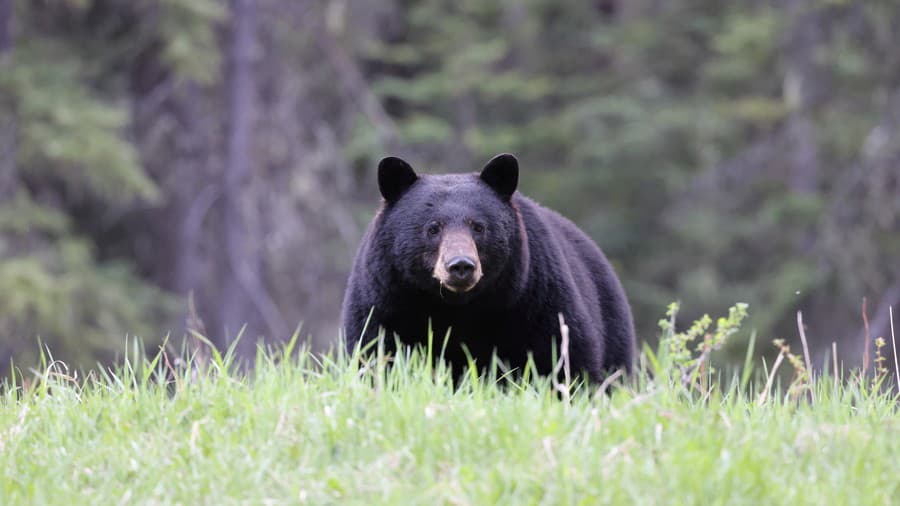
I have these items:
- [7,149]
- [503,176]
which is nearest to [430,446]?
[503,176]

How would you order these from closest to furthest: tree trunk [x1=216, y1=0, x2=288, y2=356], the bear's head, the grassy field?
the grassy field → the bear's head → tree trunk [x1=216, y1=0, x2=288, y2=356]

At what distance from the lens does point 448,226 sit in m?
5.25

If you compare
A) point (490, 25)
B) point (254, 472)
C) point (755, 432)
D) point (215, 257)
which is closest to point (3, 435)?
point (254, 472)

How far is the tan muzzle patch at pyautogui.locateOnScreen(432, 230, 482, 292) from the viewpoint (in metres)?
4.89

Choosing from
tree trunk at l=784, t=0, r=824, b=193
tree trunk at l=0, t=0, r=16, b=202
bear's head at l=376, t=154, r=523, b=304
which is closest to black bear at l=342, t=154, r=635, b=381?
bear's head at l=376, t=154, r=523, b=304

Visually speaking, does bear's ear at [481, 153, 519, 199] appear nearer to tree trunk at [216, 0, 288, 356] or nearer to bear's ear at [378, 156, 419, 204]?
bear's ear at [378, 156, 419, 204]

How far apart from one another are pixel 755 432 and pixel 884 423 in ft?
A: 1.65

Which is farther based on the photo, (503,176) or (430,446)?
(503,176)

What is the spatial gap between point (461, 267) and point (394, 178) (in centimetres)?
84

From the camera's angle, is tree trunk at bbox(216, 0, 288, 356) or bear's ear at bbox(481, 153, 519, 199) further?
tree trunk at bbox(216, 0, 288, 356)

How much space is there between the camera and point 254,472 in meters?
3.54

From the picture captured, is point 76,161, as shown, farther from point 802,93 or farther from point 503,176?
point 802,93

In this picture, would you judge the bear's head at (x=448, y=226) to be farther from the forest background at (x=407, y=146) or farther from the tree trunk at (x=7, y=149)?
the tree trunk at (x=7, y=149)

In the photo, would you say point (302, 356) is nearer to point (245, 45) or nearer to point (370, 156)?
point (245, 45)
